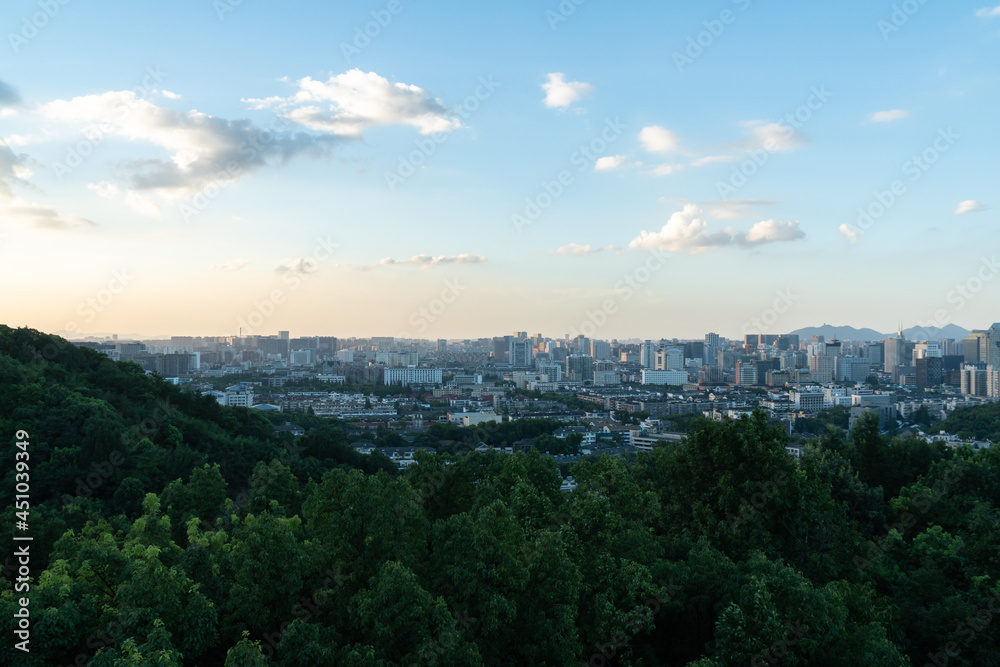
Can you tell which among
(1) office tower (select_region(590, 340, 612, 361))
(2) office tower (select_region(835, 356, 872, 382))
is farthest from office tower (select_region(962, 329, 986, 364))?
(1) office tower (select_region(590, 340, 612, 361))

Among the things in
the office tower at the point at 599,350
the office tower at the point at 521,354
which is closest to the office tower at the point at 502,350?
the office tower at the point at 521,354

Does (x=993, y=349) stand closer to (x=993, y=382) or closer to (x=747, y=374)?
(x=993, y=382)

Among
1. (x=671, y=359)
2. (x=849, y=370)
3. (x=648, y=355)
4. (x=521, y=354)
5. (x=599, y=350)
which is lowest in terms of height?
(x=849, y=370)

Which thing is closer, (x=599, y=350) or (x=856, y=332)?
(x=599, y=350)

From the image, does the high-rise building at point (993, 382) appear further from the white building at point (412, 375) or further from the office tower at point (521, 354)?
the office tower at point (521, 354)

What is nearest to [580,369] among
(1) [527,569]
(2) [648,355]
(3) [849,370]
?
(2) [648,355]

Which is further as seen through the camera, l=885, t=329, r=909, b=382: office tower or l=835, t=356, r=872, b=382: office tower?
l=885, t=329, r=909, b=382: office tower

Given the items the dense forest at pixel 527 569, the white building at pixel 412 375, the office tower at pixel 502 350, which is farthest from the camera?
the office tower at pixel 502 350

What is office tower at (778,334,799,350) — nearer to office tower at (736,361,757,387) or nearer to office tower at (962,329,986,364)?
office tower at (962,329,986,364)

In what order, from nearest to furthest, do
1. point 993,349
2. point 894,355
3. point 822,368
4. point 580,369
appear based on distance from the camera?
point 993,349 < point 822,368 < point 894,355 < point 580,369
